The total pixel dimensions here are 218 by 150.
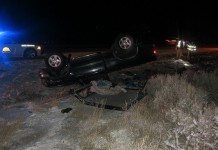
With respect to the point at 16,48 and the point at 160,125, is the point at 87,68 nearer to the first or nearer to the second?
the point at 160,125

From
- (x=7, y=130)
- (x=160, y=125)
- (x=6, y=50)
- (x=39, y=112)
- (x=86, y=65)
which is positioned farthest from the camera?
(x=6, y=50)

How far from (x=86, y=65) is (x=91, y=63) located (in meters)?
0.19

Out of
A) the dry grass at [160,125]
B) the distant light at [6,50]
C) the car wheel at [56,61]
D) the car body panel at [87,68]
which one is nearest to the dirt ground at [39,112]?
the dry grass at [160,125]

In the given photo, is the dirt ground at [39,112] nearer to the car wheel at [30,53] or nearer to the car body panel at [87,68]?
the car body panel at [87,68]

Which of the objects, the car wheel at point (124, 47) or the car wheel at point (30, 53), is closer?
the car wheel at point (124, 47)

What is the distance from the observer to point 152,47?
11672 millimetres

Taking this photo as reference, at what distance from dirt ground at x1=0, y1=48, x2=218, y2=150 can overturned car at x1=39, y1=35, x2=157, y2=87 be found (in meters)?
0.57

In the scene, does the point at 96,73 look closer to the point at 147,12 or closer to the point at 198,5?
the point at 147,12

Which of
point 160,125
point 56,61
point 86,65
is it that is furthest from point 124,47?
point 160,125

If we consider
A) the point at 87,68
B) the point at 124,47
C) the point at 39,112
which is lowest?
the point at 39,112

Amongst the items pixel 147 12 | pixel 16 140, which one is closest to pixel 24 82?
pixel 16 140

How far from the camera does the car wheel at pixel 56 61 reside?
35.4 feet

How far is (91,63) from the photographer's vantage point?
35.7 ft

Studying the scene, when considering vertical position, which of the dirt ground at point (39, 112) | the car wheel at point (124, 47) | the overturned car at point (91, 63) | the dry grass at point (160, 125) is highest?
the car wheel at point (124, 47)
